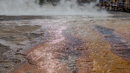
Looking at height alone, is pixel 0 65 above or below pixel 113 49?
above

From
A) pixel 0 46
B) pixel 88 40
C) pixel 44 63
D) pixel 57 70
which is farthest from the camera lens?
pixel 88 40

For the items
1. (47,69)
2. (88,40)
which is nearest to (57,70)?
(47,69)

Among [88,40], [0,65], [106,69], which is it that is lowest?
[88,40]

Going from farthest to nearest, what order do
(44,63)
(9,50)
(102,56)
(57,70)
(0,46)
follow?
1. (0,46)
2. (9,50)
3. (102,56)
4. (44,63)
5. (57,70)

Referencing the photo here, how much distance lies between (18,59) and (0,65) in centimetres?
41

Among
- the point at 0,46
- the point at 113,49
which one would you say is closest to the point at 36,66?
the point at 0,46

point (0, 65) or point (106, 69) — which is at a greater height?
point (0, 65)

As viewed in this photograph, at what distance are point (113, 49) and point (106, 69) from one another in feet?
4.45

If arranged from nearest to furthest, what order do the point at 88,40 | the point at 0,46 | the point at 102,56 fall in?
1. the point at 102,56
2. the point at 0,46
3. the point at 88,40

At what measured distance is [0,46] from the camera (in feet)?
14.3

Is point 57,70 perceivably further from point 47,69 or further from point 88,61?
point 88,61

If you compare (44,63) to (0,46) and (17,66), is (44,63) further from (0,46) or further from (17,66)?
(0,46)

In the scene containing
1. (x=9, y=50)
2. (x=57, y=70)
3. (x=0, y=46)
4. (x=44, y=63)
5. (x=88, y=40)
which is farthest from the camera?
(x=88, y=40)

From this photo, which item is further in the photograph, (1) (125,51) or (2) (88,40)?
(2) (88,40)
